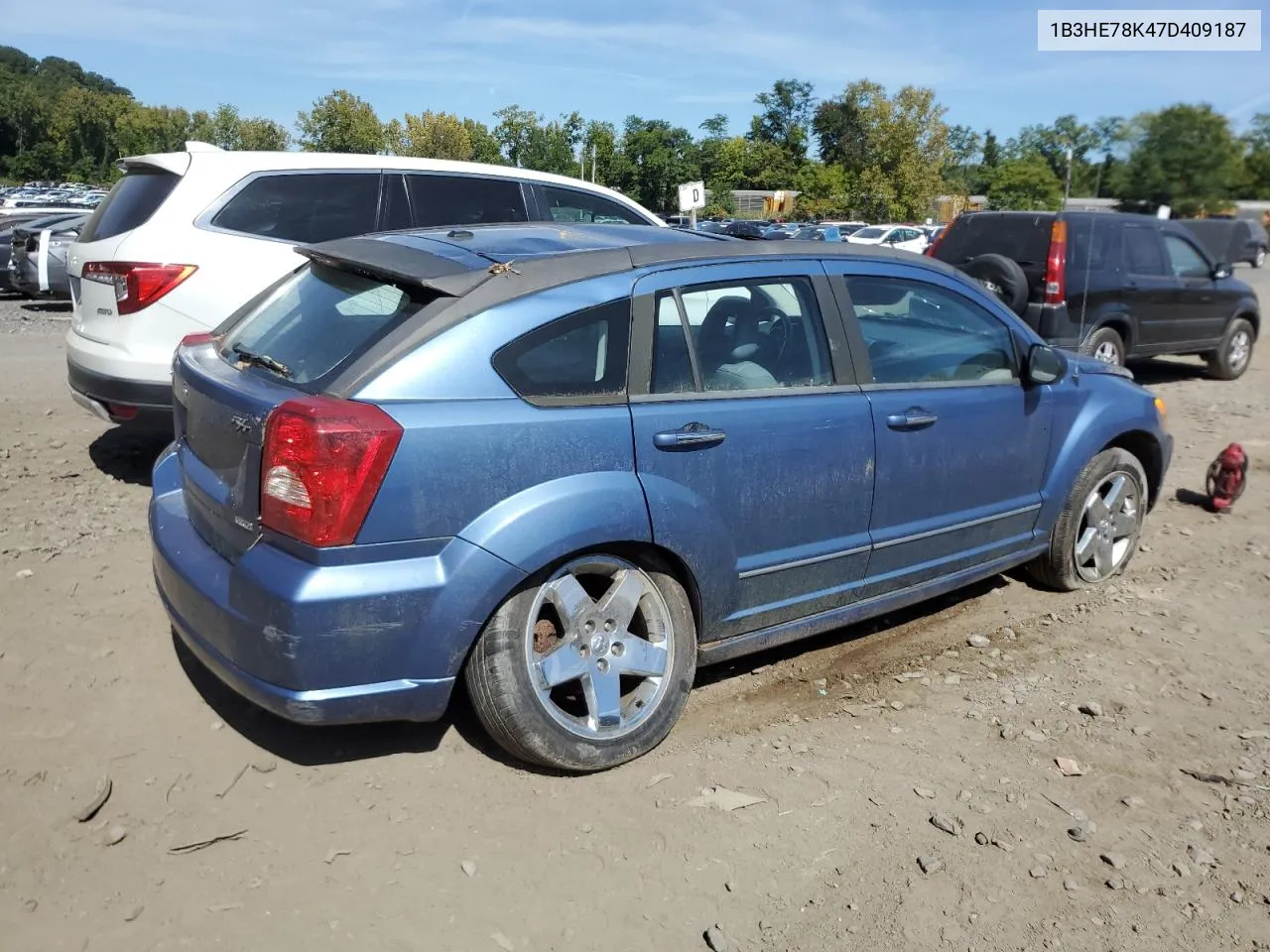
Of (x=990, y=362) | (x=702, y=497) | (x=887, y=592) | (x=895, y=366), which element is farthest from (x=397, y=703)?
(x=990, y=362)

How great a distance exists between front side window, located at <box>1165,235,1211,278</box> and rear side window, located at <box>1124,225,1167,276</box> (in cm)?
19

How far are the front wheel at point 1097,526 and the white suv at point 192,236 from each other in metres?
4.08

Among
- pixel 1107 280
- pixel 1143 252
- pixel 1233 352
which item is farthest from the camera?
pixel 1233 352

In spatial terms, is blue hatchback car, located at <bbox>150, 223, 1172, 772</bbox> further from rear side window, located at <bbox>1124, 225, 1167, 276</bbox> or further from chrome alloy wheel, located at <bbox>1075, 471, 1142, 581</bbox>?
rear side window, located at <bbox>1124, 225, 1167, 276</bbox>

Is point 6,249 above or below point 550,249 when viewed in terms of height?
below

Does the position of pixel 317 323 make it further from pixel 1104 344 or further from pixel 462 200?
pixel 1104 344

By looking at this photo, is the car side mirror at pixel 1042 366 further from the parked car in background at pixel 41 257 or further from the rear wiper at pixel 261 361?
the parked car in background at pixel 41 257

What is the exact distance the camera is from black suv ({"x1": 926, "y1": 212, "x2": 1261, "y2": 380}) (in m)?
9.79

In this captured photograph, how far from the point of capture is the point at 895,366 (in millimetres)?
4176

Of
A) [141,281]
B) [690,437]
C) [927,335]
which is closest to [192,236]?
[141,281]

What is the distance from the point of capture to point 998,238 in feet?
34.1

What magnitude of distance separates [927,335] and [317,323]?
2.41 m

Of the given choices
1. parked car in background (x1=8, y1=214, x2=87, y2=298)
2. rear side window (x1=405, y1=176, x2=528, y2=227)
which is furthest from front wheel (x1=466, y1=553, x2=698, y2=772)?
parked car in background (x1=8, y1=214, x2=87, y2=298)

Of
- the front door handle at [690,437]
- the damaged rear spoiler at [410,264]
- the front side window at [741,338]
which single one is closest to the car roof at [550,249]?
the damaged rear spoiler at [410,264]
